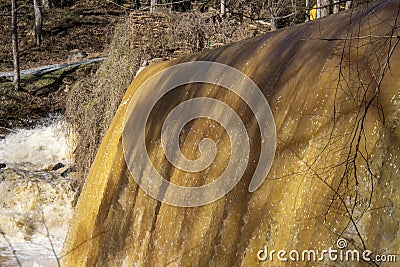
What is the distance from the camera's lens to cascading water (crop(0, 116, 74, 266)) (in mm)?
8562

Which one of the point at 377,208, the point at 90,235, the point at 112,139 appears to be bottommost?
the point at 90,235

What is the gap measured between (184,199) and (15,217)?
495 centimetres

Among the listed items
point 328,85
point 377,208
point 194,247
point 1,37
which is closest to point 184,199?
point 194,247

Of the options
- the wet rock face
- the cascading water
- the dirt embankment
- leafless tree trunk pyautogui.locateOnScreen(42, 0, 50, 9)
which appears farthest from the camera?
leafless tree trunk pyautogui.locateOnScreen(42, 0, 50, 9)

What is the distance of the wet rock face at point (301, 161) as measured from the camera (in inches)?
146

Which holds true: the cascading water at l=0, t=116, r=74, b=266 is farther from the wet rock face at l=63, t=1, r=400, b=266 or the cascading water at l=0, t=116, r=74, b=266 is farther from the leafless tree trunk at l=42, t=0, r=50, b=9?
the leafless tree trunk at l=42, t=0, r=50, b=9

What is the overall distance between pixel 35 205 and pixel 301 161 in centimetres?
673

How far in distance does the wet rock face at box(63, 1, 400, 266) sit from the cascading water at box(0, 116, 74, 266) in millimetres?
1999

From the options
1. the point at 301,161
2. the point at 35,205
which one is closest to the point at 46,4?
the point at 35,205

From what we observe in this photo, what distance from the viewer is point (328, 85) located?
440cm

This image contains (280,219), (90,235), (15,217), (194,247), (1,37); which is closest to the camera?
(280,219)

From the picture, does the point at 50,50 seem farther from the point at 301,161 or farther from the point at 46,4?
the point at 301,161

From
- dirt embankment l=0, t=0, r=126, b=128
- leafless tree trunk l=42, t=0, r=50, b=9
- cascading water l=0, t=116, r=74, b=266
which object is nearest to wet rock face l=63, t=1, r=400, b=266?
cascading water l=0, t=116, r=74, b=266

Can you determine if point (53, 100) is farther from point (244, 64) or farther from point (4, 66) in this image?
point (244, 64)
